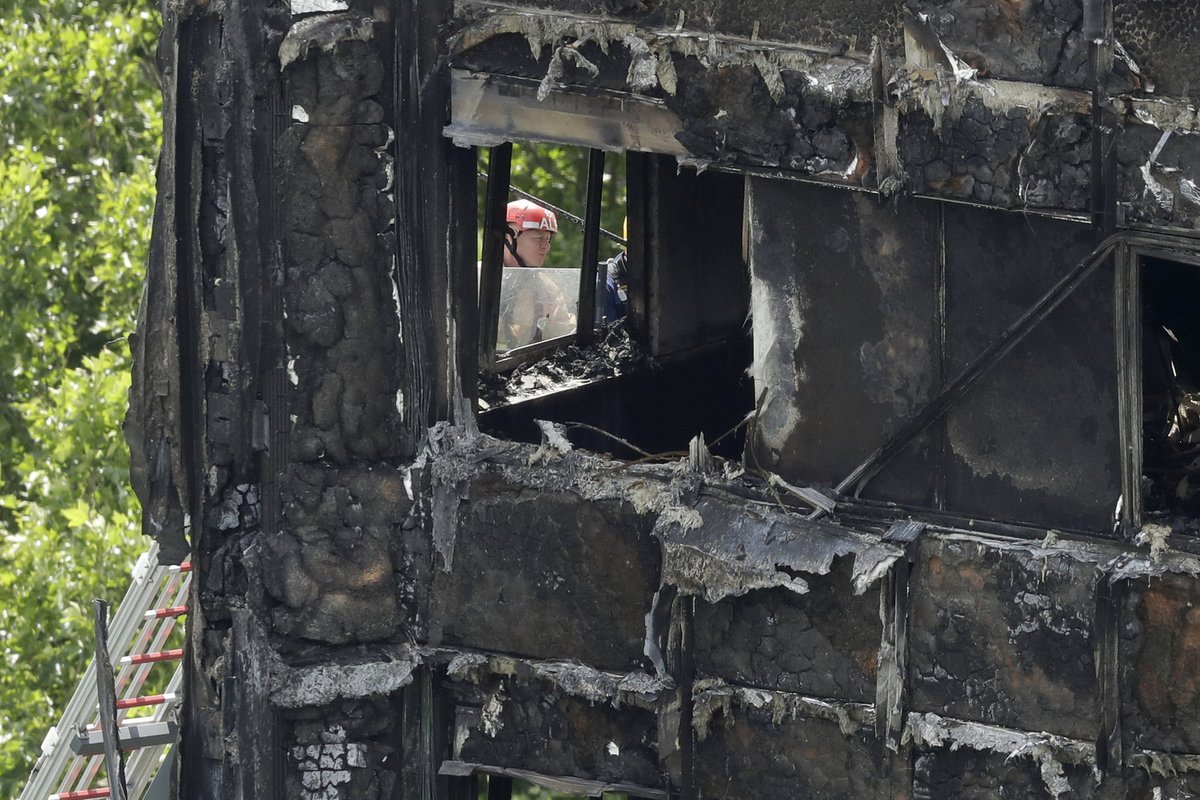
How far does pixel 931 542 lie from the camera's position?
5031mm

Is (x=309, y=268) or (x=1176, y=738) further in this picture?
(x=309, y=268)

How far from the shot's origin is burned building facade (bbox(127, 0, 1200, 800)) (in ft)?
15.7

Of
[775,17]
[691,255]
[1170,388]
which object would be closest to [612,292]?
[691,255]

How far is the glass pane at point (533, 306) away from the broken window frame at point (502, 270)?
132 millimetres

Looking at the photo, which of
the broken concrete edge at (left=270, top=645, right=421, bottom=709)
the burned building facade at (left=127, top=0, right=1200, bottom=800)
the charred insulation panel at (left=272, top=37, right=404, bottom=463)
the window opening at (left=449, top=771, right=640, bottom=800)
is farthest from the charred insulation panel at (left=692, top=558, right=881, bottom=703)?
the charred insulation panel at (left=272, top=37, right=404, bottom=463)

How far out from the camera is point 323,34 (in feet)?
17.4

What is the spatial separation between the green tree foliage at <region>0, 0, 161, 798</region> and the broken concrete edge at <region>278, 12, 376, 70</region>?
9538mm

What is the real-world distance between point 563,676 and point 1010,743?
140cm

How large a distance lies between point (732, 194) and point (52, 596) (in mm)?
8822

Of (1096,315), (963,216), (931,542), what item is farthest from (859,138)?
(931,542)

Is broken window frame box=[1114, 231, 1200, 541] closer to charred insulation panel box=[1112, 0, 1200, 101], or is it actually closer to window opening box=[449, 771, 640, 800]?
charred insulation panel box=[1112, 0, 1200, 101]

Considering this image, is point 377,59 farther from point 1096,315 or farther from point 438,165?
point 1096,315

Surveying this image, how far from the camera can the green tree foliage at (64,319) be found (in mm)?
14352

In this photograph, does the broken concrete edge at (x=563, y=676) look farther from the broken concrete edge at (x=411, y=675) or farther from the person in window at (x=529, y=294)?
the person in window at (x=529, y=294)
